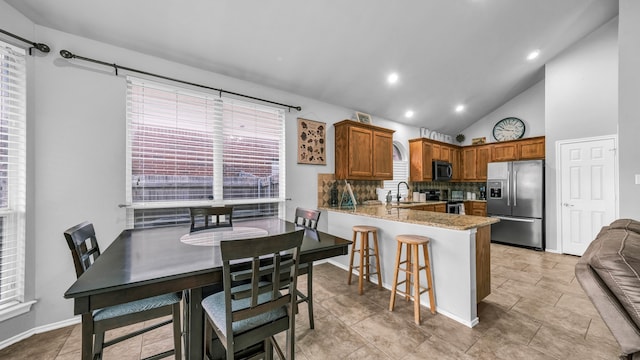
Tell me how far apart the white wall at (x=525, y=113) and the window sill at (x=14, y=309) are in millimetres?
8119

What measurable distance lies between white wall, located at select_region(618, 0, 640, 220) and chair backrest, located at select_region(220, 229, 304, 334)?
3.84 meters

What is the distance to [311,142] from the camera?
3.81 meters

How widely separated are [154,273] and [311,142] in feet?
9.62

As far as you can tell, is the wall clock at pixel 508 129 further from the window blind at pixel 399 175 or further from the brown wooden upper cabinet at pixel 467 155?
the window blind at pixel 399 175

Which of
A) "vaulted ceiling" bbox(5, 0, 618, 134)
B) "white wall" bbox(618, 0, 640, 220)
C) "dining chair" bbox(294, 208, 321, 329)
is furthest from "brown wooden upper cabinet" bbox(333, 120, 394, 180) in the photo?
"white wall" bbox(618, 0, 640, 220)

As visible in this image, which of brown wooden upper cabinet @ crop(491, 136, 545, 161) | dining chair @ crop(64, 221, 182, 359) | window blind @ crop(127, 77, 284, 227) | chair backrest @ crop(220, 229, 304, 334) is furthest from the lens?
brown wooden upper cabinet @ crop(491, 136, 545, 161)

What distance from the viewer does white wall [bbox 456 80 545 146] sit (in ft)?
17.1

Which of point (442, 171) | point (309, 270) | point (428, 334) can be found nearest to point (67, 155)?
point (309, 270)

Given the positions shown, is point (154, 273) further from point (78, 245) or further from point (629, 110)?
point (629, 110)

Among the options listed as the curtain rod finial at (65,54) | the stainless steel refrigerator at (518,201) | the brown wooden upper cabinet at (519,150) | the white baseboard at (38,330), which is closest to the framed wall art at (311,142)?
the curtain rod finial at (65,54)

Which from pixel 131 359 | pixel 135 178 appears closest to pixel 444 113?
pixel 135 178

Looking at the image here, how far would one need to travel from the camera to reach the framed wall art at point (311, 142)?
→ 3697 mm

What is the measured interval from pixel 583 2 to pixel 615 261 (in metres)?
4.38

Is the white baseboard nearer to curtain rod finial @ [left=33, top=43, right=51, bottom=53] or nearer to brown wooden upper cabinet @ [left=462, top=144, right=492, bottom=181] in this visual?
curtain rod finial @ [left=33, top=43, right=51, bottom=53]
